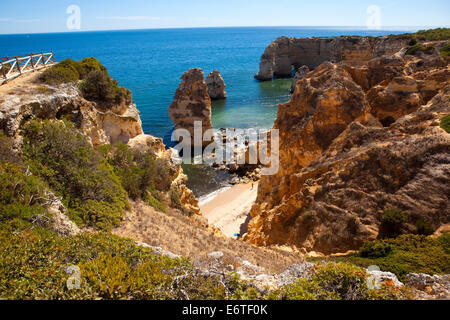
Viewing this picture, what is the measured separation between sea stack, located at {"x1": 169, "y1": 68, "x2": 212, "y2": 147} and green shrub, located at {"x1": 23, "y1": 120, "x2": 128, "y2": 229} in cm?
2775

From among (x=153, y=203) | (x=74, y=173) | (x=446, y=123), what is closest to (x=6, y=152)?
(x=74, y=173)

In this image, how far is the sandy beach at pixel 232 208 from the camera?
23078 millimetres

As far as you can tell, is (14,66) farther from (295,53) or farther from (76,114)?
(295,53)

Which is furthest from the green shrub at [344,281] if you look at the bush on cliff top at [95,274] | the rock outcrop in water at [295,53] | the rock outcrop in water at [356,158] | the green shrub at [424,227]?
the rock outcrop in water at [295,53]

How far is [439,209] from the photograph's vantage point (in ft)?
33.1

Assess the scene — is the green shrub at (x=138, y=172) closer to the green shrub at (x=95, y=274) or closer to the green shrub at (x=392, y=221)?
the green shrub at (x=95, y=274)

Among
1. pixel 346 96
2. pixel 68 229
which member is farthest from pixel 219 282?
pixel 346 96

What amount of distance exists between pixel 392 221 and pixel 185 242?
780cm

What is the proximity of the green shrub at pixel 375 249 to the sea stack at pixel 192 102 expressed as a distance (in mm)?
32312

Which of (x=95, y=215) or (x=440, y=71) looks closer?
(x=95, y=215)

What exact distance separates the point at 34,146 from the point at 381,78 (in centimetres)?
2109

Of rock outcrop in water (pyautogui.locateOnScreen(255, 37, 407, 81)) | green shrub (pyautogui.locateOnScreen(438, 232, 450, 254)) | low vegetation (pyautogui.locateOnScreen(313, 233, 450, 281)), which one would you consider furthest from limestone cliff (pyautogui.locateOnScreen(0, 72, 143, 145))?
rock outcrop in water (pyautogui.locateOnScreen(255, 37, 407, 81))

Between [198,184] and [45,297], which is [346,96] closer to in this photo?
[45,297]

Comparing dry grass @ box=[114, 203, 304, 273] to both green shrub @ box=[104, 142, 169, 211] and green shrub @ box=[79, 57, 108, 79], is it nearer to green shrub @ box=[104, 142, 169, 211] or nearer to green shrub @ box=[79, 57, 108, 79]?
green shrub @ box=[104, 142, 169, 211]
